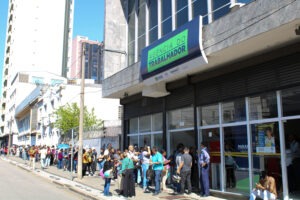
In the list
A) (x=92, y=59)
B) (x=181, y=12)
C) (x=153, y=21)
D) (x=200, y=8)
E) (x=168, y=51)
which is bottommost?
(x=168, y=51)

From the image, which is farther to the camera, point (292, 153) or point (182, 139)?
point (182, 139)

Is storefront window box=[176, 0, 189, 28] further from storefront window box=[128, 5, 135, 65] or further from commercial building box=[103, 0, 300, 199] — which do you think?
storefront window box=[128, 5, 135, 65]

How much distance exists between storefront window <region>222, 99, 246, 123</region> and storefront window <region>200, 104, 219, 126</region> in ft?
1.36

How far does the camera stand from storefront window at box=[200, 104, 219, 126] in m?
12.4

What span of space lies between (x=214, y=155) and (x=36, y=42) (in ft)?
280

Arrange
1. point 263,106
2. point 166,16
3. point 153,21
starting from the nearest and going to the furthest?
point 263,106 → point 166,16 → point 153,21

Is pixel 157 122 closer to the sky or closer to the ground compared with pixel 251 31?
closer to the ground

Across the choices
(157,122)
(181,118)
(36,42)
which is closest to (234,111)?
(181,118)

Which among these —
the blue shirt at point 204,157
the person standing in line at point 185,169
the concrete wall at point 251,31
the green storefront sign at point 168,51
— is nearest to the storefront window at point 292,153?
the concrete wall at point 251,31

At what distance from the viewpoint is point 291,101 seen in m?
9.59

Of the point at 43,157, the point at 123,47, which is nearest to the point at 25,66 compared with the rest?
the point at 43,157

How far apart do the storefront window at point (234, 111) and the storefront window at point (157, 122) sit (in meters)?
4.69

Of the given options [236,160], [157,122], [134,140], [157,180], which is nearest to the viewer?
[236,160]

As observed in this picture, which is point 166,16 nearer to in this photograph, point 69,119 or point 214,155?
point 214,155
